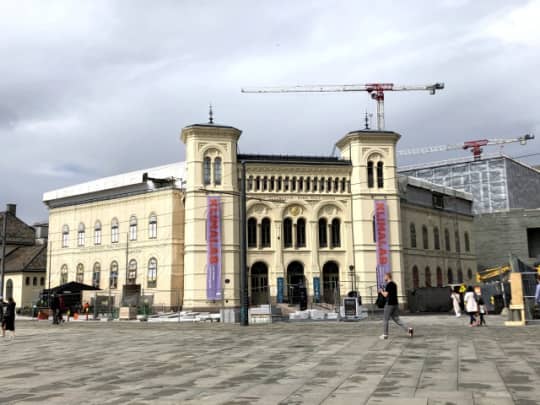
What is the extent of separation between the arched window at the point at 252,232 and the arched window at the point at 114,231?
12574 mm

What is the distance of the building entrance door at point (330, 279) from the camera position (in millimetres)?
47875

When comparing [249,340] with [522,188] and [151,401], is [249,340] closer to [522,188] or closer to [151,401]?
[151,401]

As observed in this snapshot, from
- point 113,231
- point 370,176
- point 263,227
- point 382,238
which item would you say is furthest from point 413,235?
point 113,231

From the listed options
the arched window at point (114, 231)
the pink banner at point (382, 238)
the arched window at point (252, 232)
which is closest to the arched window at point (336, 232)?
the pink banner at point (382, 238)

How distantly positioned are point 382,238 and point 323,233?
5047 millimetres

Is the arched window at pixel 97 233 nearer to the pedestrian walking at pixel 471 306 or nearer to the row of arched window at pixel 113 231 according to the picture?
the row of arched window at pixel 113 231

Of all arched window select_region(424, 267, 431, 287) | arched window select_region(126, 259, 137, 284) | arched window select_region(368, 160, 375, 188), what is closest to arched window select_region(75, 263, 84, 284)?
arched window select_region(126, 259, 137, 284)

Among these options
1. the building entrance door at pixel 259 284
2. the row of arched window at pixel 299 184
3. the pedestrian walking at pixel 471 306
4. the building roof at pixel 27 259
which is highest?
the row of arched window at pixel 299 184

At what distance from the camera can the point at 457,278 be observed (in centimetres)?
6056

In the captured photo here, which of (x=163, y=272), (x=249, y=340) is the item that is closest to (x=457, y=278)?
(x=163, y=272)

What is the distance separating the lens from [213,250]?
1785 inches

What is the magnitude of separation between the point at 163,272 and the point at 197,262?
3946 millimetres

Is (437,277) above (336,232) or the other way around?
the other way around

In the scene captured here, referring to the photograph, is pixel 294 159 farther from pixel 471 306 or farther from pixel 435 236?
pixel 471 306
